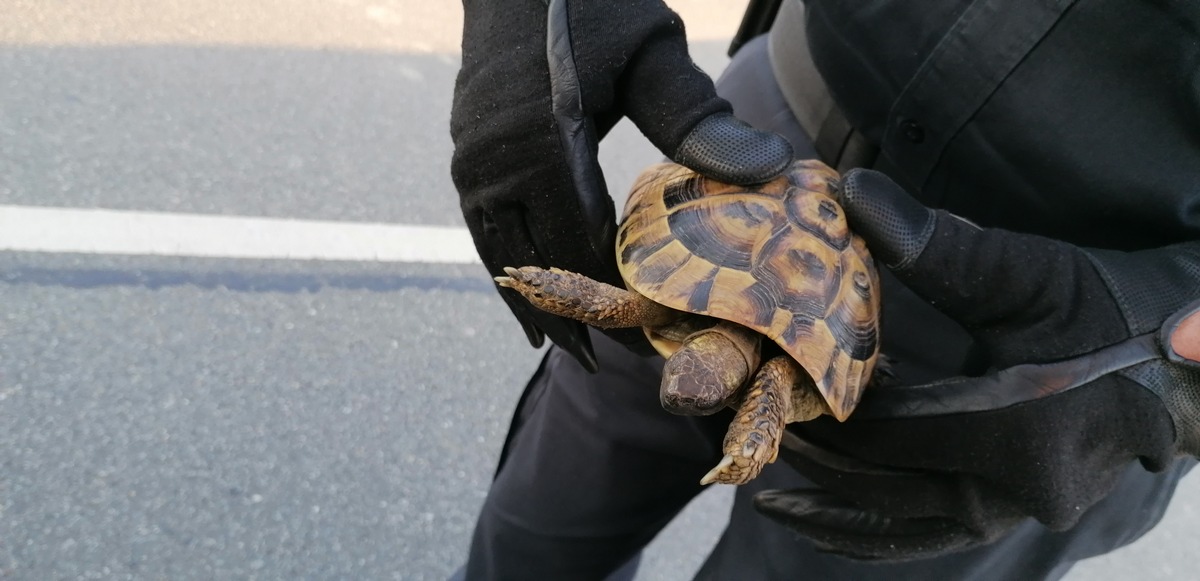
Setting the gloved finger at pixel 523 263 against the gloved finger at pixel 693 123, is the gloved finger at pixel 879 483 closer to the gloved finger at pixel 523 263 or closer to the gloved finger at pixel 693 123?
the gloved finger at pixel 523 263

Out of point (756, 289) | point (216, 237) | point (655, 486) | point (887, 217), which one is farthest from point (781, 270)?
point (216, 237)

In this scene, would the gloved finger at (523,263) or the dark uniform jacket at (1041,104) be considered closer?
the dark uniform jacket at (1041,104)

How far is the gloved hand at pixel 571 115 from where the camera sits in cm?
146

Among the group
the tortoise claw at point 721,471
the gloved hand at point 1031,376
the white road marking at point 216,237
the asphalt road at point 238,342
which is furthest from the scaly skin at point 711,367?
the white road marking at point 216,237

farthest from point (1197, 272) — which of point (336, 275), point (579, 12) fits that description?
point (336, 275)

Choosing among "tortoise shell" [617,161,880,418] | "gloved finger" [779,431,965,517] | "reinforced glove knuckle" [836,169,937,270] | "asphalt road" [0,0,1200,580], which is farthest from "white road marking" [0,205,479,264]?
"reinforced glove knuckle" [836,169,937,270]

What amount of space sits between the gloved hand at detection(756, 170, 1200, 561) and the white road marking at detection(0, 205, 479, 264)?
2.48 meters

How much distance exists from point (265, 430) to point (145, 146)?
1.59 meters

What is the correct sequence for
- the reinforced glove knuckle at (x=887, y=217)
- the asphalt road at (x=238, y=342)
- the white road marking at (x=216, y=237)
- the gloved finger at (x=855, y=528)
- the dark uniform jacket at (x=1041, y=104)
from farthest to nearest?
the white road marking at (x=216, y=237) → the asphalt road at (x=238, y=342) → the gloved finger at (x=855, y=528) → the reinforced glove knuckle at (x=887, y=217) → the dark uniform jacket at (x=1041, y=104)

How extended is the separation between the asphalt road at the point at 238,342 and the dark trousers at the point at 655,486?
3.02 ft

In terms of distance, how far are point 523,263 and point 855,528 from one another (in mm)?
821

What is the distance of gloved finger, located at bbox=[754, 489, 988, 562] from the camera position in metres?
1.52

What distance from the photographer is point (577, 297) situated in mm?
1508

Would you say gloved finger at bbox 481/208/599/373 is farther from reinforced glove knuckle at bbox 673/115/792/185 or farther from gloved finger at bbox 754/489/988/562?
gloved finger at bbox 754/489/988/562
